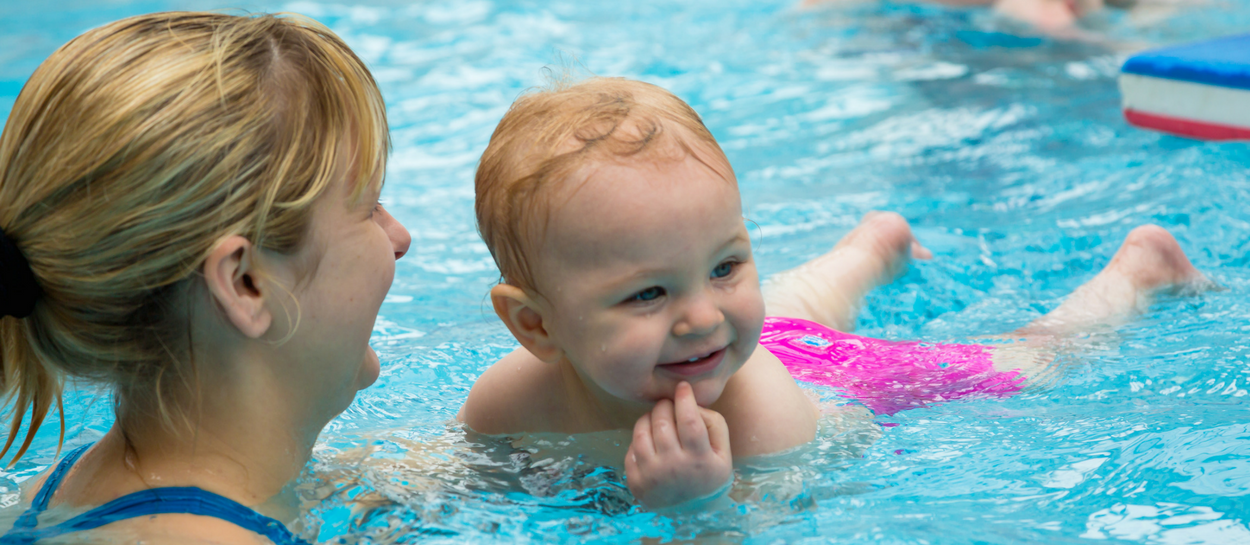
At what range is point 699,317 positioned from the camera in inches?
75.1

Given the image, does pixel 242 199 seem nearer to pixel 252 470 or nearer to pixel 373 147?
pixel 373 147

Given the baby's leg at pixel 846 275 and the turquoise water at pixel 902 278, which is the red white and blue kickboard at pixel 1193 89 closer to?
the turquoise water at pixel 902 278

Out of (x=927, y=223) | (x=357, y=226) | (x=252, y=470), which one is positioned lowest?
(x=927, y=223)

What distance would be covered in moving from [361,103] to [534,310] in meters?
0.55

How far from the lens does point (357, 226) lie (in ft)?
5.90

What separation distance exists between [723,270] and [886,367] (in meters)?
1.01

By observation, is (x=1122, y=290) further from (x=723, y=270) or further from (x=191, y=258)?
(x=191, y=258)

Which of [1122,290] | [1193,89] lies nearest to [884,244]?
[1122,290]

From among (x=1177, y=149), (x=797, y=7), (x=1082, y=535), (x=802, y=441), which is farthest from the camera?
(x=797, y=7)

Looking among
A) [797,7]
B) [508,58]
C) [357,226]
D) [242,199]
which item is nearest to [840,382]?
[357,226]

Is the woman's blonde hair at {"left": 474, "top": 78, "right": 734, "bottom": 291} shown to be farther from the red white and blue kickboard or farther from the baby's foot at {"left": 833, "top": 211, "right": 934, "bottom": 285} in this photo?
the red white and blue kickboard

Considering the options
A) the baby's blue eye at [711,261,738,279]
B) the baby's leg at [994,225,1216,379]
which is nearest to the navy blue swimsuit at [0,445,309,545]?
Answer: the baby's blue eye at [711,261,738,279]

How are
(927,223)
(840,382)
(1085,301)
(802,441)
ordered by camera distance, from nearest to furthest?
(802,441) < (840,382) < (1085,301) < (927,223)

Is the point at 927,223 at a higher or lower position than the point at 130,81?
lower
